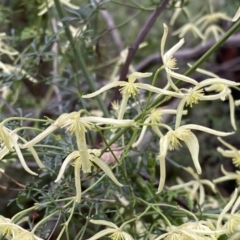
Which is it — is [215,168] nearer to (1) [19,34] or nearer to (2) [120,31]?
(2) [120,31]

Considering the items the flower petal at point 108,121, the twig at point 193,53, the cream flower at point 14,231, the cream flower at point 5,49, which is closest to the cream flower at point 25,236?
the cream flower at point 14,231

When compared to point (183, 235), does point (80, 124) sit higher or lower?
higher

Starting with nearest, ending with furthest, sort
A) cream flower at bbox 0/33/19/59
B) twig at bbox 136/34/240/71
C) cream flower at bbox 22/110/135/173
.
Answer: cream flower at bbox 22/110/135/173 < cream flower at bbox 0/33/19/59 < twig at bbox 136/34/240/71

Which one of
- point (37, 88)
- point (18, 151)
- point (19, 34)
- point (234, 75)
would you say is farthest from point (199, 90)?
point (234, 75)

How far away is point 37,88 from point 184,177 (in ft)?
1.33

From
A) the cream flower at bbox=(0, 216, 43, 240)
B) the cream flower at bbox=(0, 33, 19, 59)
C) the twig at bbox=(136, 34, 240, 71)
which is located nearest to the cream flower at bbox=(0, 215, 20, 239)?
the cream flower at bbox=(0, 216, 43, 240)

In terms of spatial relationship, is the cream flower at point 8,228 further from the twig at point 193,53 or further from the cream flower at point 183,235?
the twig at point 193,53

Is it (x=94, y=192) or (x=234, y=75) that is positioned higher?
(x=94, y=192)

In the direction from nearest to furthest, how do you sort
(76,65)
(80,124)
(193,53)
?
(80,124), (76,65), (193,53)

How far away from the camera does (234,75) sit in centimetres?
134

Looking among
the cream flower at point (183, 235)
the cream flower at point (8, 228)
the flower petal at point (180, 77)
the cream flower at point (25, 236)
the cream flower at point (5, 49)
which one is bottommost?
the cream flower at point (183, 235)

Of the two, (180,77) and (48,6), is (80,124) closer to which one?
(180,77)

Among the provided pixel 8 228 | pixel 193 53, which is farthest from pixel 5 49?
pixel 193 53

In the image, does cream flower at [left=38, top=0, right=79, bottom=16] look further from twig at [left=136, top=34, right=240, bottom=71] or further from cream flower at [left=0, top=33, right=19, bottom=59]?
twig at [left=136, top=34, right=240, bottom=71]
